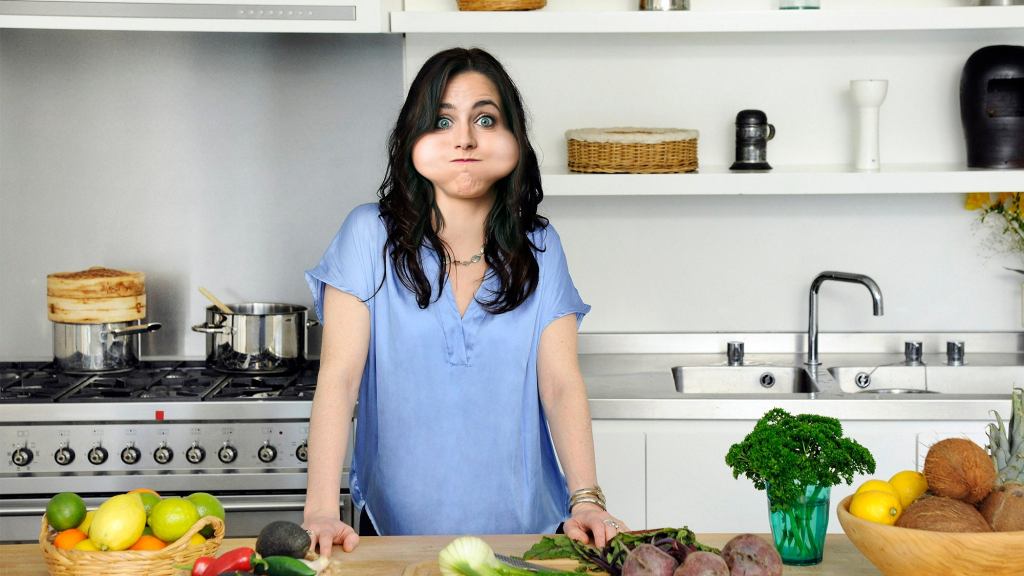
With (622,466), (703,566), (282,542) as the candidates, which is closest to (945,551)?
(703,566)

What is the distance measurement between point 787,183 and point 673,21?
505 millimetres

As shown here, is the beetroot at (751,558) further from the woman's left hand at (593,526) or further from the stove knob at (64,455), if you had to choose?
the stove knob at (64,455)

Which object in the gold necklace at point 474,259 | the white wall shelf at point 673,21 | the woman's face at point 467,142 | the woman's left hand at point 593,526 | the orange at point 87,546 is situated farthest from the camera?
the white wall shelf at point 673,21

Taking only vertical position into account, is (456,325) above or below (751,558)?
above

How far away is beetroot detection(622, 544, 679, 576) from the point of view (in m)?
1.25

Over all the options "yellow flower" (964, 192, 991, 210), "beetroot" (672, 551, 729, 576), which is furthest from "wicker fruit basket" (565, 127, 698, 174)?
"beetroot" (672, 551, 729, 576)

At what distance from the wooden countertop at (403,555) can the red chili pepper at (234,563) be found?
26cm

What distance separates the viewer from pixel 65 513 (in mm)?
1450

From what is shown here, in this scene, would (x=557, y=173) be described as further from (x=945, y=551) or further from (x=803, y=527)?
(x=945, y=551)

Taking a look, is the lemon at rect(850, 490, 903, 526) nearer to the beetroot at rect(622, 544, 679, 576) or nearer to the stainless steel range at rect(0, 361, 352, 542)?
the beetroot at rect(622, 544, 679, 576)

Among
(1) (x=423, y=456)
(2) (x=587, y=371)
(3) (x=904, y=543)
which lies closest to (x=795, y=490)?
(3) (x=904, y=543)

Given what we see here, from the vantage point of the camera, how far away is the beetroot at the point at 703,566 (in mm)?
1217

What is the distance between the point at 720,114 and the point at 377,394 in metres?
1.64

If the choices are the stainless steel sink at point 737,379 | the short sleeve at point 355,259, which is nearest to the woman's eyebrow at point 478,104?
the short sleeve at point 355,259
